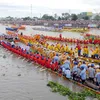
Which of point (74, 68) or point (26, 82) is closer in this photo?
point (74, 68)

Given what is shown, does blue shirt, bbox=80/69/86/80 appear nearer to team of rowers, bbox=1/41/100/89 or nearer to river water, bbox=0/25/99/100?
team of rowers, bbox=1/41/100/89

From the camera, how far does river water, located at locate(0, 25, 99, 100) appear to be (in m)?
14.3

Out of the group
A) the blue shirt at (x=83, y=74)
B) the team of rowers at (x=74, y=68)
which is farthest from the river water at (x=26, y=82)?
Answer: the blue shirt at (x=83, y=74)

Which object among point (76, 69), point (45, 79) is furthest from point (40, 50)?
point (76, 69)

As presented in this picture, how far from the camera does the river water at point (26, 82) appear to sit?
563 inches

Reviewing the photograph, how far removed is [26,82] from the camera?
55.4 ft

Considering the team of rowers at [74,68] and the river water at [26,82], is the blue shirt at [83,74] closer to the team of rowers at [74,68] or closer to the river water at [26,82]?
the team of rowers at [74,68]

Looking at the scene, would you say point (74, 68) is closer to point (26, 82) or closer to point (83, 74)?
point (83, 74)

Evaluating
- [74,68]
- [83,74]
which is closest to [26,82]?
[74,68]

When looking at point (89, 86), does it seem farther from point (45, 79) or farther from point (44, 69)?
point (44, 69)

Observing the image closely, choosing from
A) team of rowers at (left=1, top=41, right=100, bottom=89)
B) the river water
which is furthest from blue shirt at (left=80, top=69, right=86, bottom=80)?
the river water

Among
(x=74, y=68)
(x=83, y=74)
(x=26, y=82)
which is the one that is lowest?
(x=26, y=82)

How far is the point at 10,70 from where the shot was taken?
20531mm

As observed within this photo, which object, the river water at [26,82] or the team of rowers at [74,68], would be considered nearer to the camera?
the river water at [26,82]
